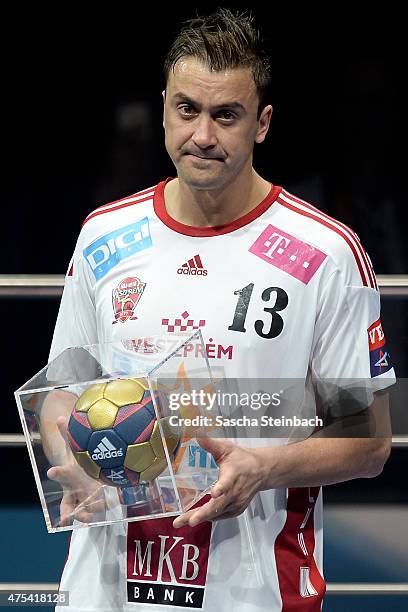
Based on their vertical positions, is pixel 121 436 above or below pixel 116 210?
below

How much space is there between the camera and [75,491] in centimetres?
189

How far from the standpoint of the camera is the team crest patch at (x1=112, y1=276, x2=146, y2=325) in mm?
2096

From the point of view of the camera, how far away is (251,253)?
6.88 ft

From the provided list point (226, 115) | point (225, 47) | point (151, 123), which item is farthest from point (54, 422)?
point (151, 123)

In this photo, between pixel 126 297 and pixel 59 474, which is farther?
pixel 126 297

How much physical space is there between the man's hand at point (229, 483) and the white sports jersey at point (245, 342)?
0.71 feet

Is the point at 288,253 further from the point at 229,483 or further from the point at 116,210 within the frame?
the point at 229,483

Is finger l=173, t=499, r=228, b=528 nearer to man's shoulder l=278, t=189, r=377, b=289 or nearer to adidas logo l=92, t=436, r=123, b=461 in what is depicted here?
adidas logo l=92, t=436, r=123, b=461

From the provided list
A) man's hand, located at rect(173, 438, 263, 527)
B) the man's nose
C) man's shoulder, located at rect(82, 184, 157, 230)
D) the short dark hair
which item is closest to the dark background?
man's shoulder, located at rect(82, 184, 157, 230)

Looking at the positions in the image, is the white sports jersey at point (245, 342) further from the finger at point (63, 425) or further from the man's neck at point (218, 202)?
the finger at point (63, 425)

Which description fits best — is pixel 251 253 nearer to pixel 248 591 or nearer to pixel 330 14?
pixel 248 591

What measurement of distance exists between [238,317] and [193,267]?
0.14 meters

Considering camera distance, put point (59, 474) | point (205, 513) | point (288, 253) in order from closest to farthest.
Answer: point (205, 513)
point (59, 474)
point (288, 253)
